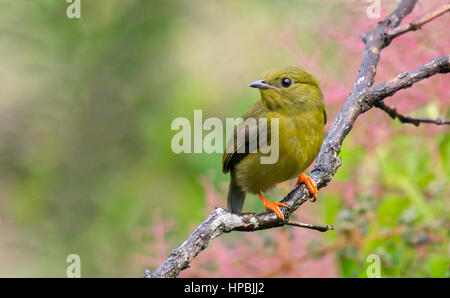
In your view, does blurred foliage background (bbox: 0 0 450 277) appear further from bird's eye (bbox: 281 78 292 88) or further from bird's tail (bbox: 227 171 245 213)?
bird's eye (bbox: 281 78 292 88)

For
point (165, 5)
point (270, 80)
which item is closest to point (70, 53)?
point (165, 5)

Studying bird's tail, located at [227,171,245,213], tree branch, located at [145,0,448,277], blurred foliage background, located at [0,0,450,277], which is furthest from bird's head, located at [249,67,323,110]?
bird's tail, located at [227,171,245,213]

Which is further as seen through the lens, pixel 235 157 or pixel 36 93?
pixel 36 93

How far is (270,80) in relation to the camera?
3.39 m

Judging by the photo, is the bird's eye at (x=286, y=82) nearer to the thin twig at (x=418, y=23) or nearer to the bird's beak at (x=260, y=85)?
the bird's beak at (x=260, y=85)

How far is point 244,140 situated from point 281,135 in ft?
0.74

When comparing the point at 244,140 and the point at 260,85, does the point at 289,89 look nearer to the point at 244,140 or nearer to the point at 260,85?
the point at 260,85

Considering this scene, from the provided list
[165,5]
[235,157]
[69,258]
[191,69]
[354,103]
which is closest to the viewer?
[354,103]

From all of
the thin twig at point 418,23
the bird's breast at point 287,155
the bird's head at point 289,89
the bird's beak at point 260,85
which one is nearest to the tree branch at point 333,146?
the thin twig at point 418,23

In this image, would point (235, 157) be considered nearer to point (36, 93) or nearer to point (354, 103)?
point (354, 103)

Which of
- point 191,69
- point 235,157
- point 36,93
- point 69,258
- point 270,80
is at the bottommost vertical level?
point 69,258

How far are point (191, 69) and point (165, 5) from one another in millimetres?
642

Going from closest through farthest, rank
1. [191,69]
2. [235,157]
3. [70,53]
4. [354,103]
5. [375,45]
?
[354,103], [375,45], [235,157], [70,53], [191,69]

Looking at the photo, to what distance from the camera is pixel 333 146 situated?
2.84m
